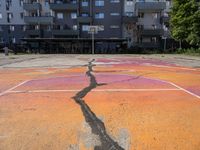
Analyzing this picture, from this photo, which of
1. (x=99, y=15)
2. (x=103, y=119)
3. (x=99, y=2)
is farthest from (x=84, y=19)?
(x=103, y=119)

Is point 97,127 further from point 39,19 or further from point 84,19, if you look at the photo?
point 39,19

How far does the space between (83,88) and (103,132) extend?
5082 millimetres

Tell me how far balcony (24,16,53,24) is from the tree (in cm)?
2507

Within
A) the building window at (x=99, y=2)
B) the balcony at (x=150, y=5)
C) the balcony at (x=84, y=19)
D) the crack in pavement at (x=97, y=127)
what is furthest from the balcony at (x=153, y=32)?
the crack in pavement at (x=97, y=127)

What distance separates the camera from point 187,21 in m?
45.5

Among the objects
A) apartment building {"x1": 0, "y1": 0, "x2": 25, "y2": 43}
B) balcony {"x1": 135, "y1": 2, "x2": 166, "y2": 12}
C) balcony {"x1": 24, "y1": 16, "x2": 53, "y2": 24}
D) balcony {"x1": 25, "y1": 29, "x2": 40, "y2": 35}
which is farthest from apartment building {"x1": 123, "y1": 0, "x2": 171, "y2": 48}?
apartment building {"x1": 0, "y1": 0, "x2": 25, "y2": 43}

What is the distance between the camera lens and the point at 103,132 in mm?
5410

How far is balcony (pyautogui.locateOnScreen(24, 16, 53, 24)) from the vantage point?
61.2 m

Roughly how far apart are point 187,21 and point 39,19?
99.2 ft

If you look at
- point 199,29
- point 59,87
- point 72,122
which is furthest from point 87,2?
point 72,122

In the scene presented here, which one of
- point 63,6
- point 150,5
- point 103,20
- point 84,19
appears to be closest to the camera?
point 150,5

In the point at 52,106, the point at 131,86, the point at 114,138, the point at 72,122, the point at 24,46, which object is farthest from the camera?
the point at 24,46

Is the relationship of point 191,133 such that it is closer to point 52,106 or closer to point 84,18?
point 52,106

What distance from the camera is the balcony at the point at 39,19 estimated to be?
61250 mm
